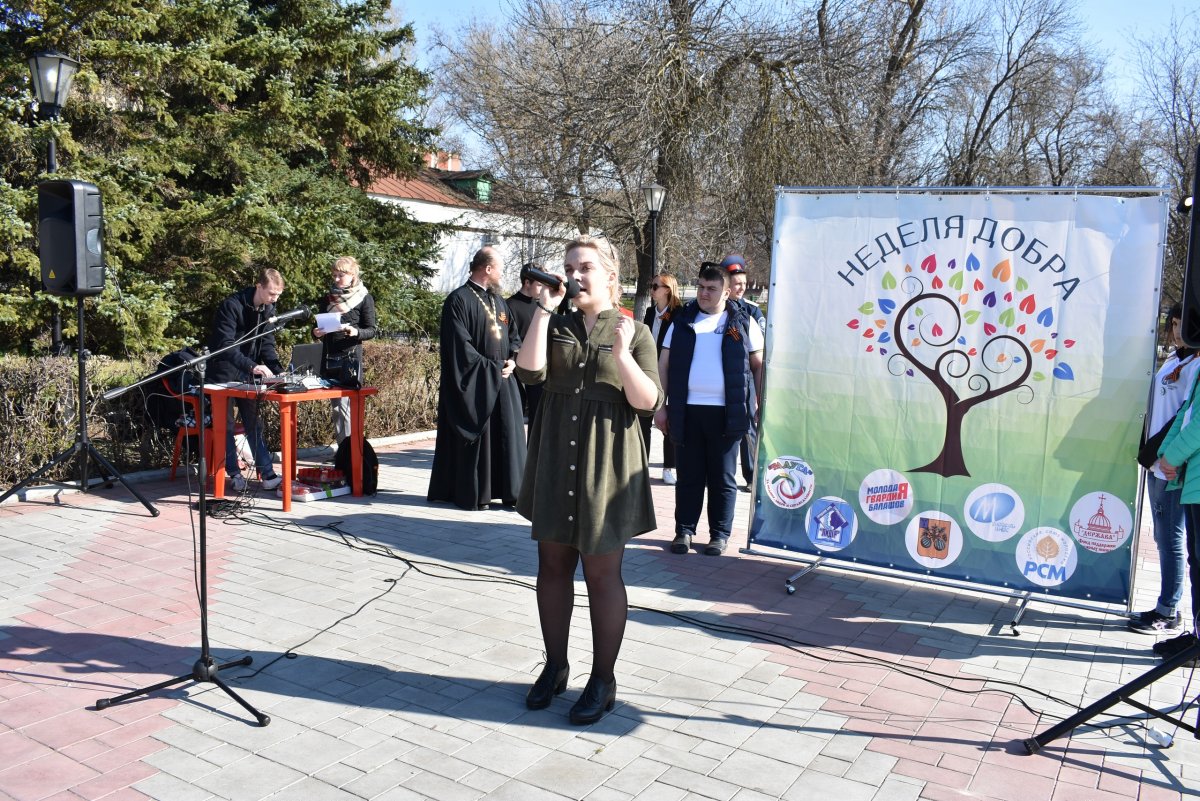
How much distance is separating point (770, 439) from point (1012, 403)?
1.35m

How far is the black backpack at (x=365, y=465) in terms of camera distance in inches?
301

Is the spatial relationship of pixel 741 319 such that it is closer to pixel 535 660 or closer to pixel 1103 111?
pixel 535 660

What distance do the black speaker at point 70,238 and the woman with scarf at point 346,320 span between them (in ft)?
5.46

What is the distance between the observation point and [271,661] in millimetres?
4262

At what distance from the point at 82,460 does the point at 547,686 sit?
5047 mm

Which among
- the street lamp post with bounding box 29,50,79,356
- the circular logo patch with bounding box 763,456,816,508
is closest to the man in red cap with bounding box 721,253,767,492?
the circular logo patch with bounding box 763,456,816,508

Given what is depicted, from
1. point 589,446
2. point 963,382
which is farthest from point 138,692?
point 963,382

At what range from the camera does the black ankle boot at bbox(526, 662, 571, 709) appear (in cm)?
383

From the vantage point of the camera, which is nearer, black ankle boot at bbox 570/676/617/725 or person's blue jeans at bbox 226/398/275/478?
black ankle boot at bbox 570/676/617/725

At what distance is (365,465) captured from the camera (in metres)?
7.66

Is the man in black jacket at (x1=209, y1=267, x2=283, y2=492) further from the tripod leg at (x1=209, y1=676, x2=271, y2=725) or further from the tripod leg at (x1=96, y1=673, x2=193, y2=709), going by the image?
the tripod leg at (x1=209, y1=676, x2=271, y2=725)

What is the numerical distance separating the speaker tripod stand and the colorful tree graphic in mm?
5134

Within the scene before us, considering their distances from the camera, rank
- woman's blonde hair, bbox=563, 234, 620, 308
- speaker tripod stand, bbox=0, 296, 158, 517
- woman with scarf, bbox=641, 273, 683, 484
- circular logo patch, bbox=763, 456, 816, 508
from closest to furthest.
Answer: woman's blonde hair, bbox=563, 234, 620, 308
circular logo patch, bbox=763, 456, 816, 508
speaker tripod stand, bbox=0, 296, 158, 517
woman with scarf, bbox=641, 273, 683, 484

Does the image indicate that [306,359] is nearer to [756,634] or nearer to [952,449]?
[756,634]
